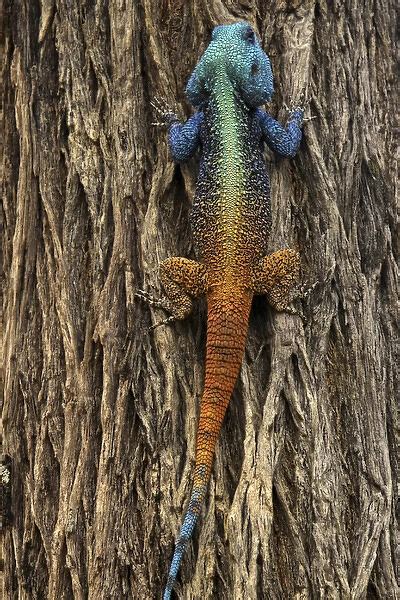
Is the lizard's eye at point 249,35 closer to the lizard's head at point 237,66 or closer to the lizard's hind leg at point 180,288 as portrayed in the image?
the lizard's head at point 237,66

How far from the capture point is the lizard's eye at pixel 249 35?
4.37 m

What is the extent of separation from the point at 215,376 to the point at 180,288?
0.62 meters

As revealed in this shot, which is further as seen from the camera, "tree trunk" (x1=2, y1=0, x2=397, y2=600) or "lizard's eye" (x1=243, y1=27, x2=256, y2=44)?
"lizard's eye" (x1=243, y1=27, x2=256, y2=44)

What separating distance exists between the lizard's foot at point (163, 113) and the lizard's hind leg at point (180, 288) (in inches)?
39.1

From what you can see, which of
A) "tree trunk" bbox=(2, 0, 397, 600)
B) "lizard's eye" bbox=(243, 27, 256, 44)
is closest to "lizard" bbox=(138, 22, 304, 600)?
"lizard's eye" bbox=(243, 27, 256, 44)

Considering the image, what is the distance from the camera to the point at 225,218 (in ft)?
13.0

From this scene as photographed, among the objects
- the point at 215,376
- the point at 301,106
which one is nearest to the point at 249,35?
the point at 301,106

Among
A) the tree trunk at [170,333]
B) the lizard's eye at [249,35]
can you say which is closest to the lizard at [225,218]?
the lizard's eye at [249,35]

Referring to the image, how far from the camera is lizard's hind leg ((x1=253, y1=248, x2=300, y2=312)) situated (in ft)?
12.9

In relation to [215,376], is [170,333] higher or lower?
higher

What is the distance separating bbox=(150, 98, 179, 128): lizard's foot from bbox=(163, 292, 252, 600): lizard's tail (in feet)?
4.19

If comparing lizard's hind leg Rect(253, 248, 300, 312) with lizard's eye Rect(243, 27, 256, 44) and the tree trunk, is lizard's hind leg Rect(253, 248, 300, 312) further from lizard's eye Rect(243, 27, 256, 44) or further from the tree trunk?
lizard's eye Rect(243, 27, 256, 44)

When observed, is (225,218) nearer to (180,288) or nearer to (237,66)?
(180,288)

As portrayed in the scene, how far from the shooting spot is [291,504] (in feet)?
11.7
